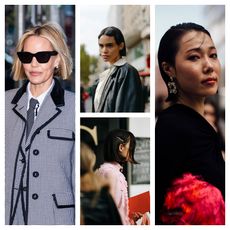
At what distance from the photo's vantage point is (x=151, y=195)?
4676 mm

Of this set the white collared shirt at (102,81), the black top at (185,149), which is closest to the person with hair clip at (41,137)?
the white collared shirt at (102,81)

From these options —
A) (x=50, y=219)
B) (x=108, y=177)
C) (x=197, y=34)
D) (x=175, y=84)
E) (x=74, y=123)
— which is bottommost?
(x=50, y=219)

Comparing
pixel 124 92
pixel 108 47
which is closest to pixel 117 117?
pixel 124 92

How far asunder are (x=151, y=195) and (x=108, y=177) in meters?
0.40

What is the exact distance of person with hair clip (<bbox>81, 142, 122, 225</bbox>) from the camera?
464 centimetres

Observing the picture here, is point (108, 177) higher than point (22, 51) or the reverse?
the reverse

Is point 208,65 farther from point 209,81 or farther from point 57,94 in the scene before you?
point 57,94

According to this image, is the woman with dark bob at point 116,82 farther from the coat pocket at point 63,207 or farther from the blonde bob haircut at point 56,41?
the coat pocket at point 63,207

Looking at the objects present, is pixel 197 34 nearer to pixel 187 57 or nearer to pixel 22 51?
pixel 187 57

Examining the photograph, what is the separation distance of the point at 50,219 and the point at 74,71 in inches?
49.8

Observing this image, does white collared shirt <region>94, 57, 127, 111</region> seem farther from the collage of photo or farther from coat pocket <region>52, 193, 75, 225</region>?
coat pocket <region>52, 193, 75, 225</region>

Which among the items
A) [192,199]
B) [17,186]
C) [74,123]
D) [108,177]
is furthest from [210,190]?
[17,186]

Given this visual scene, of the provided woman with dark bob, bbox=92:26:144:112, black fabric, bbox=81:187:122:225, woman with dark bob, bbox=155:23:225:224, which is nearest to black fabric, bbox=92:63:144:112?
woman with dark bob, bbox=92:26:144:112

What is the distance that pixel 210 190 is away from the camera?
183 inches
